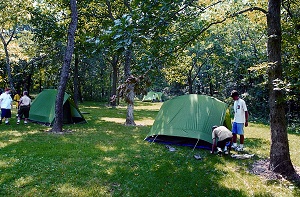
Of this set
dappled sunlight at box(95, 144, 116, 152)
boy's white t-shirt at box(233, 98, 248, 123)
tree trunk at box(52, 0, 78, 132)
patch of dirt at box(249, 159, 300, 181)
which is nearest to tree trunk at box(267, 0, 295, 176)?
patch of dirt at box(249, 159, 300, 181)

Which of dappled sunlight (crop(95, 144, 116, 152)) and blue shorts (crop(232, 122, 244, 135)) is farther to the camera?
blue shorts (crop(232, 122, 244, 135))

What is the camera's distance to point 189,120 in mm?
9469

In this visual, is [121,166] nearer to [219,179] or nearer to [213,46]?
[219,179]

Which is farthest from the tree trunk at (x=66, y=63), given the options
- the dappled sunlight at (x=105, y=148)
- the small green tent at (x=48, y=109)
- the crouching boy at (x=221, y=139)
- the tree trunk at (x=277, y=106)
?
the tree trunk at (x=277, y=106)

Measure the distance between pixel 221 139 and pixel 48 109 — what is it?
9847 millimetres

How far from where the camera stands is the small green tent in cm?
1410

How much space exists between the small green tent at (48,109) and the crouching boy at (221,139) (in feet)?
28.3

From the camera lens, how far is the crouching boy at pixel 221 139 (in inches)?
311

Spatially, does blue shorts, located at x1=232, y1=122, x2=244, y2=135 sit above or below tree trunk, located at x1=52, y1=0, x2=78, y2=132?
below

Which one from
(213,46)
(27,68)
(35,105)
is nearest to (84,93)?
(27,68)

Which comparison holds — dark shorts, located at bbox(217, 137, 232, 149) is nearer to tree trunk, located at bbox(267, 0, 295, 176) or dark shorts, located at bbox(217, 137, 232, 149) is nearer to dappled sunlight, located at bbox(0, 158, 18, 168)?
tree trunk, located at bbox(267, 0, 295, 176)

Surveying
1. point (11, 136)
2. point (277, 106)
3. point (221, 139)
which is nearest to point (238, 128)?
point (221, 139)

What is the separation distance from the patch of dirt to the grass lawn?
0.64 ft

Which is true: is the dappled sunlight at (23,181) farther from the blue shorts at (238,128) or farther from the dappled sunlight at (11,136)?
the blue shorts at (238,128)
